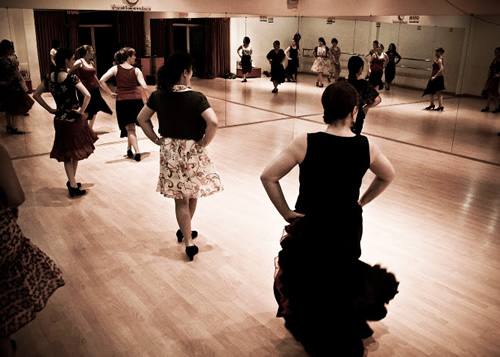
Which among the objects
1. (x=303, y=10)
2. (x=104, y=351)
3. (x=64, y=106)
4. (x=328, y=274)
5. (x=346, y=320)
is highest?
(x=303, y=10)

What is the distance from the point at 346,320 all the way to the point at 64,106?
388 centimetres

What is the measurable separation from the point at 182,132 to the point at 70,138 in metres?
2.18

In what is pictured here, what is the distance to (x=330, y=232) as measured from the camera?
232 cm

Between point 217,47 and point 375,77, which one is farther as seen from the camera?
point 217,47

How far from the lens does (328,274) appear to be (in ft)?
7.78

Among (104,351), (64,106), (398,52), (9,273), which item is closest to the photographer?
(9,273)

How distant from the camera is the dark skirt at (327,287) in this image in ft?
7.71

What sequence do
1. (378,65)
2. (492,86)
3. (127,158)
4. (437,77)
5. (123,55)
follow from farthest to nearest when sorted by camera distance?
1. (378,65)
2. (437,77)
3. (492,86)
4. (127,158)
5. (123,55)

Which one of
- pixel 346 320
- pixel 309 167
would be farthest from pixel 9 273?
pixel 346 320

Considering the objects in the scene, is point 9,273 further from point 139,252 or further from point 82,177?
point 82,177

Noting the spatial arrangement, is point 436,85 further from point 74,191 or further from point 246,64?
point 74,191

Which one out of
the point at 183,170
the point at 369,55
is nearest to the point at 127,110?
the point at 183,170

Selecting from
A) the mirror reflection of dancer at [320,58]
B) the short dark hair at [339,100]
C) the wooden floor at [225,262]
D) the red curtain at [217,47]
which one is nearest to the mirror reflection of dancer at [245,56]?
the red curtain at [217,47]

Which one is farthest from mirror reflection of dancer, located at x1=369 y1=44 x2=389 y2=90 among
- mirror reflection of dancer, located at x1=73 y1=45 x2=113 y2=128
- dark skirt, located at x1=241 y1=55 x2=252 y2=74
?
mirror reflection of dancer, located at x1=73 y1=45 x2=113 y2=128
